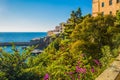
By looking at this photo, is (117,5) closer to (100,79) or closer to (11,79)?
(11,79)

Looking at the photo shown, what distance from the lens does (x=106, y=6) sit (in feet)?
217

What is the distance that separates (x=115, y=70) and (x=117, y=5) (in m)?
56.3

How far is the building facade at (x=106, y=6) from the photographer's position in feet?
206

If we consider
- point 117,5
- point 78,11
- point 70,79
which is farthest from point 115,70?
point 117,5

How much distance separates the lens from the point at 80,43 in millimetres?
34188

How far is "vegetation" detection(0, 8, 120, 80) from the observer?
12.3m

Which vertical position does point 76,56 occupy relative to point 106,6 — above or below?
below

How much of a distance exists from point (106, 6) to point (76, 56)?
158 ft

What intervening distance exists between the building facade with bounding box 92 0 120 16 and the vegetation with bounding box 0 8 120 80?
8.86 metres

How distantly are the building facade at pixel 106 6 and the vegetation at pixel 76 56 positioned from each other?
886 cm

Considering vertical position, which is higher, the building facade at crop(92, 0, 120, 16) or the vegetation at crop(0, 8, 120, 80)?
the building facade at crop(92, 0, 120, 16)

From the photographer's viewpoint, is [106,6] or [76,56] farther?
[106,6]

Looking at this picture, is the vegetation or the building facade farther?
the building facade

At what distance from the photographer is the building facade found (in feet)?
206
